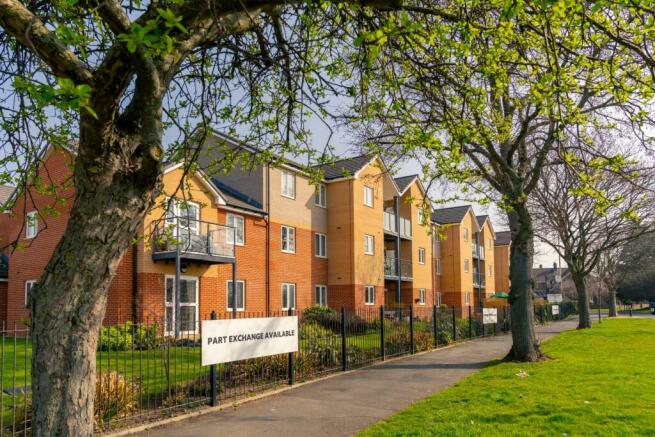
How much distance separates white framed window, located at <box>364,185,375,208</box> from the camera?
102ft

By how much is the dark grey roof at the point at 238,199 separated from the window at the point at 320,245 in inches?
188

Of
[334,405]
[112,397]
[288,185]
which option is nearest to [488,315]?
[288,185]

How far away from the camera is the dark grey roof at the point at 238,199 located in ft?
78.5

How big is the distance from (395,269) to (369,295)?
439 cm

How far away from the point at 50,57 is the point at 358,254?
26.3 m

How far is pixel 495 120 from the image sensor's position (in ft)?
42.1

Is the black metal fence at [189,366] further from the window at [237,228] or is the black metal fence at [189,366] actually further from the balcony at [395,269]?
the balcony at [395,269]

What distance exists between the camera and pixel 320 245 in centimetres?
2973

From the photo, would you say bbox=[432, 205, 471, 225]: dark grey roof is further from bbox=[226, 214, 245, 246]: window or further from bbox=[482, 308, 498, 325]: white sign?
bbox=[226, 214, 245, 246]: window

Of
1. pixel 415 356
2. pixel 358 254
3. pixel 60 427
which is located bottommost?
pixel 415 356

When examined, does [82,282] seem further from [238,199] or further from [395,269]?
[395,269]

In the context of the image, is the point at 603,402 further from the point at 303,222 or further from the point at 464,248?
the point at 464,248

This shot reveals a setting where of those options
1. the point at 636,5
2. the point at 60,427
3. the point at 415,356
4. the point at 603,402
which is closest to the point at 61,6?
the point at 60,427

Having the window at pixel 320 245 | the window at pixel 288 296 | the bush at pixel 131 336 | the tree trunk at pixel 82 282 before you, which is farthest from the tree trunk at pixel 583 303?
the tree trunk at pixel 82 282
